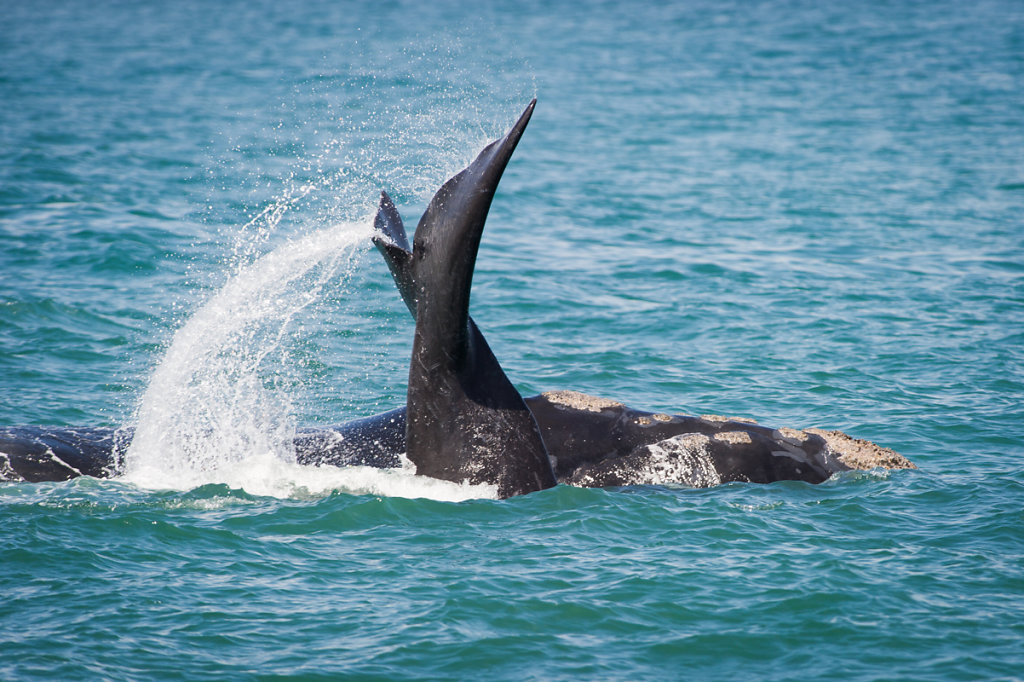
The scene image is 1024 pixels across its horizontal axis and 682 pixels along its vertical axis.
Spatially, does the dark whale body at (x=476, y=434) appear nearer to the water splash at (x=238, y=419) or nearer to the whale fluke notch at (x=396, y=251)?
the whale fluke notch at (x=396, y=251)

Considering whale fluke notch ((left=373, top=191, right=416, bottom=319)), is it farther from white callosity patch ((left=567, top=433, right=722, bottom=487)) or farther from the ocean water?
white callosity patch ((left=567, top=433, right=722, bottom=487))

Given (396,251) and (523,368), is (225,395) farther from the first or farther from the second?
(523,368)

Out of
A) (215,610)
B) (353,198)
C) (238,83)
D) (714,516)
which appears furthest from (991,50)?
(215,610)

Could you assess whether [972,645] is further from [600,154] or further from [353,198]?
[600,154]

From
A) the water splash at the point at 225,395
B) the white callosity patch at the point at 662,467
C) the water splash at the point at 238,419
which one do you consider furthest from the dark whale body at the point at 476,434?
the water splash at the point at 225,395

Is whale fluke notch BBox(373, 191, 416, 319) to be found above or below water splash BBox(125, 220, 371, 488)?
above

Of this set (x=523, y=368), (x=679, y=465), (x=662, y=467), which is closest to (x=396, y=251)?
(x=662, y=467)

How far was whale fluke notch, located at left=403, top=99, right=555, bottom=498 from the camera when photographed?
7812mm

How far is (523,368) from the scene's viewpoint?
13477mm

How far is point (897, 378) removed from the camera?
42.7ft

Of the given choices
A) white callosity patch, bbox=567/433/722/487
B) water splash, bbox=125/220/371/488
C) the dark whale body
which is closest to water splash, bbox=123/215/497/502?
water splash, bbox=125/220/371/488

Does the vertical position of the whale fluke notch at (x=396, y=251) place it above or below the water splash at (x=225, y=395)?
above

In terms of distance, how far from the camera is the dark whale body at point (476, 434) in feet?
26.1

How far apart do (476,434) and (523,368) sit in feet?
16.7
